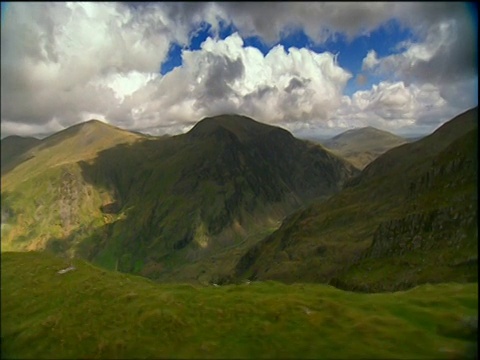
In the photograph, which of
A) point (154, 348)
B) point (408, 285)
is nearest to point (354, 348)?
point (154, 348)

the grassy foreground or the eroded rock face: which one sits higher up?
the grassy foreground

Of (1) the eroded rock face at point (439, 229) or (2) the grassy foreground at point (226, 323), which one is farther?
(1) the eroded rock face at point (439, 229)

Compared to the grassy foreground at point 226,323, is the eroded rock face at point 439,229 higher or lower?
lower

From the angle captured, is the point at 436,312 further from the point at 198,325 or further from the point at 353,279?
the point at 353,279

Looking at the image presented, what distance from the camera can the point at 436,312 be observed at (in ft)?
162

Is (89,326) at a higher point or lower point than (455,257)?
higher

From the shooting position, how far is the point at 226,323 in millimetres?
48656

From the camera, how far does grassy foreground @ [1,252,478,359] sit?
4072 centimetres

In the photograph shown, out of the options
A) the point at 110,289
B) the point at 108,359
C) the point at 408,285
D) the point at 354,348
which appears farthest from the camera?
the point at 408,285

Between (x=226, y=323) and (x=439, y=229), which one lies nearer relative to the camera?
(x=226, y=323)

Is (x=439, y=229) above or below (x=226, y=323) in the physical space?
below

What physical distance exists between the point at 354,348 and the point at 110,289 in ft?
136

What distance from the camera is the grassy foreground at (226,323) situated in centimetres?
4072

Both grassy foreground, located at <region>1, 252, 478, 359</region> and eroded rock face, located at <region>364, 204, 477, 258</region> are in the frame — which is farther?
eroded rock face, located at <region>364, 204, 477, 258</region>
